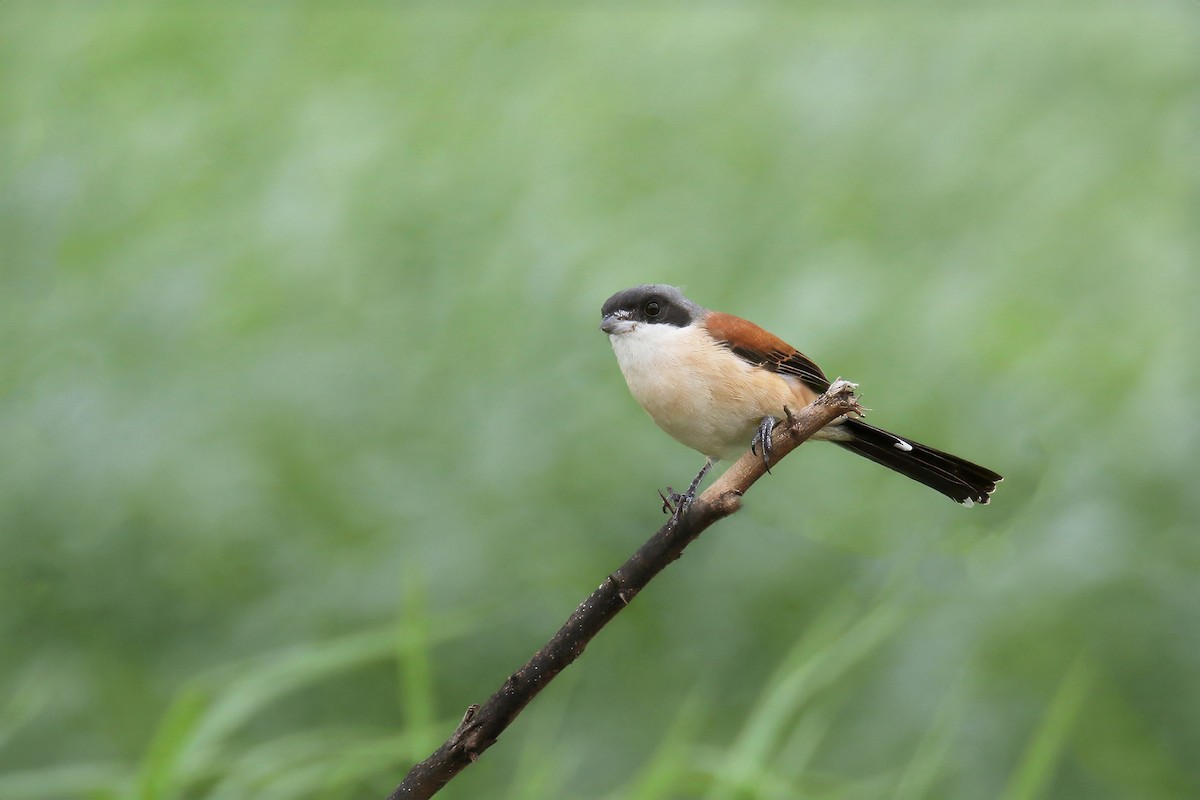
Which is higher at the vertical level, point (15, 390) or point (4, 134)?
point (4, 134)

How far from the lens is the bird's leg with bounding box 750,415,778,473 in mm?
1695

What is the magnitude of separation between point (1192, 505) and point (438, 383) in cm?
249

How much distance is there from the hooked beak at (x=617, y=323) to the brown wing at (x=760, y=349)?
204mm

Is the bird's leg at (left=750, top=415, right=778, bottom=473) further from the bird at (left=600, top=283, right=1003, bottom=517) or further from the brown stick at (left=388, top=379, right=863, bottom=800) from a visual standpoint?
the brown stick at (left=388, top=379, right=863, bottom=800)

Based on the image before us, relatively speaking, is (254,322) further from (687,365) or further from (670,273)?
(687,365)

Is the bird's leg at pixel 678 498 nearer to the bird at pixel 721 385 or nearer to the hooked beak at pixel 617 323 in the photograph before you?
the bird at pixel 721 385

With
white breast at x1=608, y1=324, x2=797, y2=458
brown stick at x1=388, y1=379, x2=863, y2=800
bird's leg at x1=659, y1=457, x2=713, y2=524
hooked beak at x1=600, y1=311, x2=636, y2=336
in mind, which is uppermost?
hooked beak at x1=600, y1=311, x2=636, y2=336

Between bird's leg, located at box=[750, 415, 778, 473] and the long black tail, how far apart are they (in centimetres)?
26

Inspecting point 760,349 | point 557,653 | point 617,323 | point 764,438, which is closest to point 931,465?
point 760,349

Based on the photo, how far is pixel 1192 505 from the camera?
11.0ft

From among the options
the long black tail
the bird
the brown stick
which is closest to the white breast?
the bird

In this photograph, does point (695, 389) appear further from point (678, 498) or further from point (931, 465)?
point (931, 465)

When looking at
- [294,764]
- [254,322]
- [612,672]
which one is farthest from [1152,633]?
[254,322]

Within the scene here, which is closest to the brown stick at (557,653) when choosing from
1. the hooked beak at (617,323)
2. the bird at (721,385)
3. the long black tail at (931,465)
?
the bird at (721,385)
